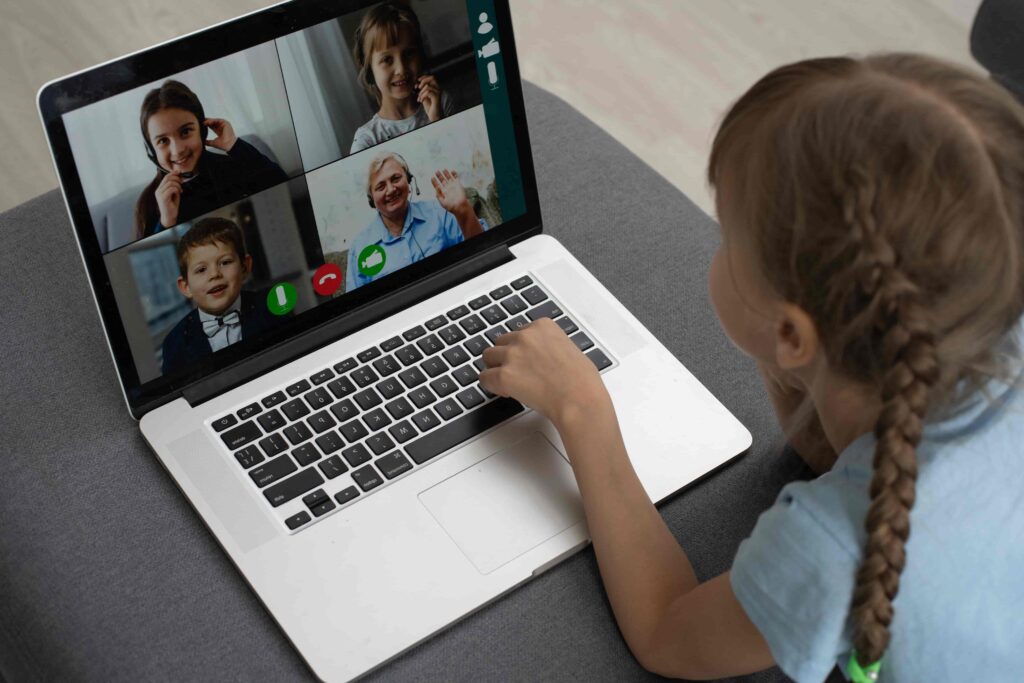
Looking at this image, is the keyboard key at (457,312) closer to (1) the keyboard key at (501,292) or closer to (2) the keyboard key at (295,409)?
(1) the keyboard key at (501,292)

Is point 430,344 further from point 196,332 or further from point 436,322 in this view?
point 196,332

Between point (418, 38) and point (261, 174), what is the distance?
0.17 meters

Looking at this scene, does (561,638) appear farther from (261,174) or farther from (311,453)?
(261,174)

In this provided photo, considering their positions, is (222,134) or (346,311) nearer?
(222,134)

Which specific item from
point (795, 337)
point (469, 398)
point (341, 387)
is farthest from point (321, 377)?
point (795, 337)

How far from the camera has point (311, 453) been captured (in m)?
0.88

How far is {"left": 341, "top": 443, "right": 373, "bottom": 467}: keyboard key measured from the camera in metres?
0.88

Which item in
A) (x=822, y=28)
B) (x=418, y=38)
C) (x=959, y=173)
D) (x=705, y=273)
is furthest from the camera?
(x=822, y=28)

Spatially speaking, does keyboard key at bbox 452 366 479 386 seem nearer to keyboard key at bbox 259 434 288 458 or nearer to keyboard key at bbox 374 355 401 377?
keyboard key at bbox 374 355 401 377

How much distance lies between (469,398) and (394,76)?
0.87 ft

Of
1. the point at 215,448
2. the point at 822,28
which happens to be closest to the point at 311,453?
the point at 215,448

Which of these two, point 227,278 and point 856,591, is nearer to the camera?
point 856,591

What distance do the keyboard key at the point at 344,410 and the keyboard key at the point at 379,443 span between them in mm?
29

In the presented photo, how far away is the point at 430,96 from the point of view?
3.08ft
